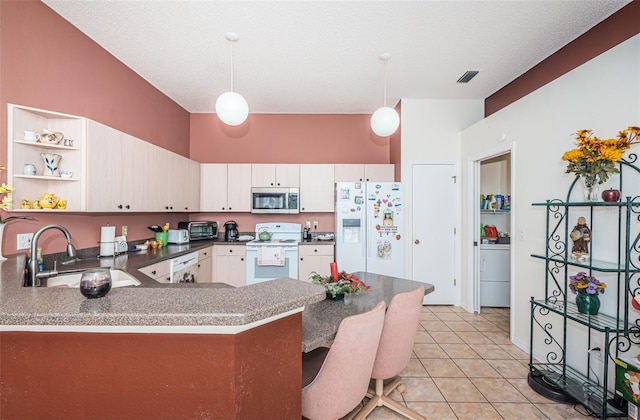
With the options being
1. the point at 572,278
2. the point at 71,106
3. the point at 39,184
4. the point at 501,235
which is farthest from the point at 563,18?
the point at 39,184

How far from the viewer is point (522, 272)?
2.79 meters

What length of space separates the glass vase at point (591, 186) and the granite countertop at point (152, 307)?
2.13 m

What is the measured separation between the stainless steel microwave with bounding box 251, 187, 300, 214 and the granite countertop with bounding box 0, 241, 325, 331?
3.01m

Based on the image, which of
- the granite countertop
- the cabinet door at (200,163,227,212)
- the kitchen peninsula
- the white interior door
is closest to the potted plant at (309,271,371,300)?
the granite countertop

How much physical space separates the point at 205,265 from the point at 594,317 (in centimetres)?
394

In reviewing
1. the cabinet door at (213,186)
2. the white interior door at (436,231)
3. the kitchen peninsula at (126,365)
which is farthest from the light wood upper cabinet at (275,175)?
the kitchen peninsula at (126,365)

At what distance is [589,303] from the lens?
6.32 ft

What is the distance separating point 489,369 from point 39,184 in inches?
156

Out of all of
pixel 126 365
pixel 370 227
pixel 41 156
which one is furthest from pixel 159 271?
pixel 370 227

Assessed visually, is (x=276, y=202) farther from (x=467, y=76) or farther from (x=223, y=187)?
(x=467, y=76)

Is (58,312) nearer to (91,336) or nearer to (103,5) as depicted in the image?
(91,336)

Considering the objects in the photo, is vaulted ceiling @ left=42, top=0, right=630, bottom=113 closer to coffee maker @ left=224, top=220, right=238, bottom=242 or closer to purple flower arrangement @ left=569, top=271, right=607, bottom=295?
coffee maker @ left=224, top=220, right=238, bottom=242

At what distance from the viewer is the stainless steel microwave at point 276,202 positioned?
4.16 meters

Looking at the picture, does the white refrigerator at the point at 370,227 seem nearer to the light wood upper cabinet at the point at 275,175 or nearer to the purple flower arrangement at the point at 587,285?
the light wood upper cabinet at the point at 275,175
